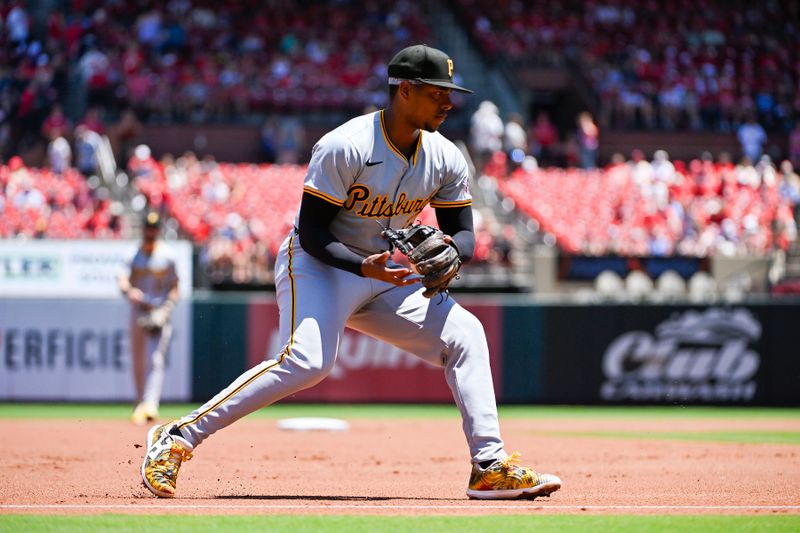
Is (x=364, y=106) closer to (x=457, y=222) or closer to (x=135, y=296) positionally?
(x=135, y=296)

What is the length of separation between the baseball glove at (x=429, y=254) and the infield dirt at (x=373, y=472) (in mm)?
1021

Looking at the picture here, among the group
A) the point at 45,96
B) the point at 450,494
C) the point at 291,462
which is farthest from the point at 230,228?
the point at 450,494

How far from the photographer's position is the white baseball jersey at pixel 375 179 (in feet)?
18.8

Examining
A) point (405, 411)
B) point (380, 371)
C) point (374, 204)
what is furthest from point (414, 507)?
point (380, 371)

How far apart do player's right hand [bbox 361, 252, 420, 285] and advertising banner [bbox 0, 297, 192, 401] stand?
10.4 metres

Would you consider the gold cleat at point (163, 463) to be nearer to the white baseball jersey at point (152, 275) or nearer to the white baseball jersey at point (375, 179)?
the white baseball jersey at point (375, 179)

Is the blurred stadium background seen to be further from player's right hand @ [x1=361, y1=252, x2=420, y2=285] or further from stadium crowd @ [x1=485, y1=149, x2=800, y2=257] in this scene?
player's right hand @ [x1=361, y1=252, x2=420, y2=285]

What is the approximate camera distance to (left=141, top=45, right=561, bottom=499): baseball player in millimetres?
5781

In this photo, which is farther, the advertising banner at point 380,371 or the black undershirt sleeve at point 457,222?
the advertising banner at point 380,371

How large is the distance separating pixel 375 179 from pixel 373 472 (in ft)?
8.84

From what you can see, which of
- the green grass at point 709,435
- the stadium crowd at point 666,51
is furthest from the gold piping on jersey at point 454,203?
the stadium crowd at point 666,51

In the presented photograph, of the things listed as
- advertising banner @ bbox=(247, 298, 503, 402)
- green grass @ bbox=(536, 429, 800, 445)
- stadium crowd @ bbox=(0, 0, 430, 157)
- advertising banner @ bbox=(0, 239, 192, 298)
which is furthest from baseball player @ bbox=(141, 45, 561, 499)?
stadium crowd @ bbox=(0, 0, 430, 157)

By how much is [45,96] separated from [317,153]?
1814 centimetres

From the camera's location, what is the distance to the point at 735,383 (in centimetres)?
1622
